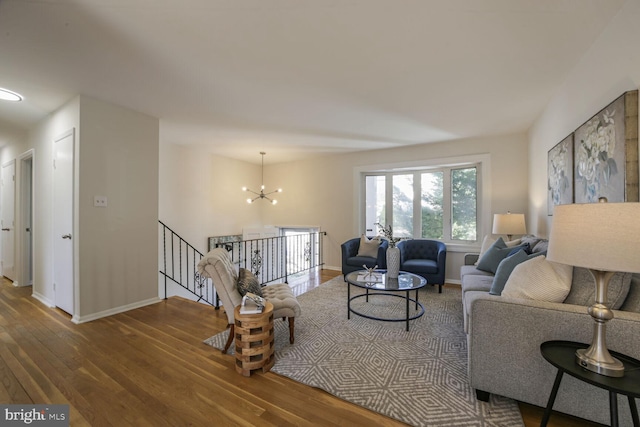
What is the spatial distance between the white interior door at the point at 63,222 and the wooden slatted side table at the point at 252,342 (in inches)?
94.3

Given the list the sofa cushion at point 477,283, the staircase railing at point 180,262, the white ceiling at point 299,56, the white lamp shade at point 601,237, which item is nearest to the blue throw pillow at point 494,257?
the sofa cushion at point 477,283

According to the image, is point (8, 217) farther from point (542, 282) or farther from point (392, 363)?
point (542, 282)

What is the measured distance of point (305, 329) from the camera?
8.87 feet

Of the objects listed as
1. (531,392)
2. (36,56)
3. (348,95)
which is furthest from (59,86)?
(531,392)

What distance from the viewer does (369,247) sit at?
4.65 meters

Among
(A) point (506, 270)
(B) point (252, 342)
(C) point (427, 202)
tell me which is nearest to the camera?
(B) point (252, 342)

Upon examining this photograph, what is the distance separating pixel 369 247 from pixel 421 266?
99cm

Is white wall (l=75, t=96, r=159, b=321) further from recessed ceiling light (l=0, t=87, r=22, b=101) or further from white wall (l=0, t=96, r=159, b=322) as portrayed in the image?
recessed ceiling light (l=0, t=87, r=22, b=101)

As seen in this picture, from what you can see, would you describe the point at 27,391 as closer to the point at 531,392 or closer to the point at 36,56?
the point at 36,56

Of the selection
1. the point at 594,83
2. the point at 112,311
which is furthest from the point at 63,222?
the point at 594,83

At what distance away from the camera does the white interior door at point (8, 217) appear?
4.41 metres

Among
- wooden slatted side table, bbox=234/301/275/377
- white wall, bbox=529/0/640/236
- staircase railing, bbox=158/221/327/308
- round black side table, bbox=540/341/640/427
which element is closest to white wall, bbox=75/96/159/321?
staircase railing, bbox=158/221/327/308

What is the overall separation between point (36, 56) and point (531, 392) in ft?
14.1

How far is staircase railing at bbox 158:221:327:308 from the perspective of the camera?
4.61 meters
